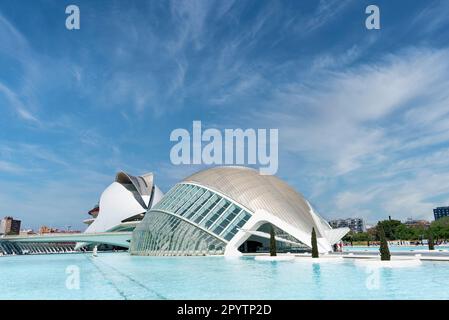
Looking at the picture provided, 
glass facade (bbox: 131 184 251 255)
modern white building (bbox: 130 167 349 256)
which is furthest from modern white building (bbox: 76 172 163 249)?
glass facade (bbox: 131 184 251 255)

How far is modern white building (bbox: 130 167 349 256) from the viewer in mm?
32656

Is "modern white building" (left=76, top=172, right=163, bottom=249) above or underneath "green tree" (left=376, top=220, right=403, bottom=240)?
above

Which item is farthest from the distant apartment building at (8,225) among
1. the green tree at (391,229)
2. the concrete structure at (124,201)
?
the green tree at (391,229)

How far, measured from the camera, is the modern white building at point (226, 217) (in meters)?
32.7

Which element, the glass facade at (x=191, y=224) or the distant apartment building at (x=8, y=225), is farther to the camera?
the distant apartment building at (x=8, y=225)

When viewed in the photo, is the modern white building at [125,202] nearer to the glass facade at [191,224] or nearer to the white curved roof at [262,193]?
the glass facade at [191,224]

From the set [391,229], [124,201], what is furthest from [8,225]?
[391,229]

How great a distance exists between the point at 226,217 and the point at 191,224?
3.26 m

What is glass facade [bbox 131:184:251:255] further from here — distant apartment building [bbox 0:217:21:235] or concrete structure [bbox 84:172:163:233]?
distant apartment building [bbox 0:217:21:235]
